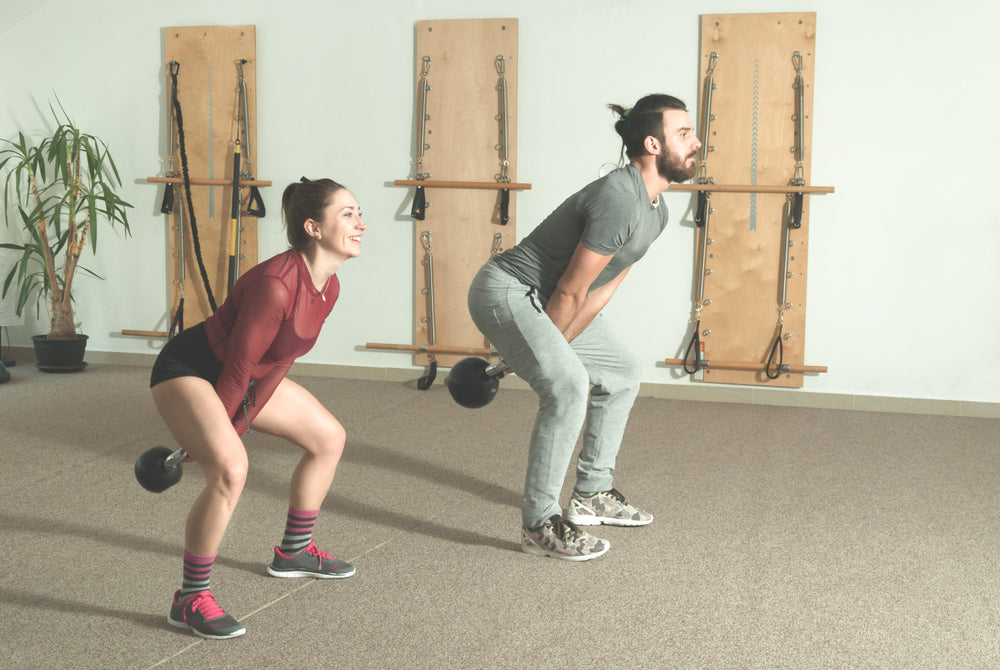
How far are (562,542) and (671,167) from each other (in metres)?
0.99

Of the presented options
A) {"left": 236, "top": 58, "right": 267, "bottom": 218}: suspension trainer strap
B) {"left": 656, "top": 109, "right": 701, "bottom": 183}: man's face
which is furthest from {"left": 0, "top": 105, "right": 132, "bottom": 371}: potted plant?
{"left": 656, "top": 109, "right": 701, "bottom": 183}: man's face

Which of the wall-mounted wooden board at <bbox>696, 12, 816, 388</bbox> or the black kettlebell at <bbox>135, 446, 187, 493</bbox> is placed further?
the wall-mounted wooden board at <bbox>696, 12, 816, 388</bbox>

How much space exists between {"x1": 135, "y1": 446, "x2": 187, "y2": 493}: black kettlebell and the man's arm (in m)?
0.98

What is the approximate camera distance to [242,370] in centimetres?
190

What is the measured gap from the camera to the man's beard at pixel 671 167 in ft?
7.93

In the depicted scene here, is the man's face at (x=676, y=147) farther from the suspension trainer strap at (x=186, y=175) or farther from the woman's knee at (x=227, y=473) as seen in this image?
the suspension trainer strap at (x=186, y=175)

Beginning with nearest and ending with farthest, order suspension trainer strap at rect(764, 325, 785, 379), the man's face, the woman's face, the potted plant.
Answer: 1. the woman's face
2. the man's face
3. suspension trainer strap at rect(764, 325, 785, 379)
4. the potted plant

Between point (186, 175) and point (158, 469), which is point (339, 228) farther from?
point (186, 175)

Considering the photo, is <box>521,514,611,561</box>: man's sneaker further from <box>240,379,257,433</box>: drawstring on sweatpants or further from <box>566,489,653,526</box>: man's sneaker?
<box>240,379,257,433</box>: drawstring on sweatpants

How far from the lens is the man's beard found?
7.93 feet

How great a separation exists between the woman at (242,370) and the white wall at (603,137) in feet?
9.68

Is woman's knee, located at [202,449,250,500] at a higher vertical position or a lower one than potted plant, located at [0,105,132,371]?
lower

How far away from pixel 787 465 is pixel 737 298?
1.43 metres

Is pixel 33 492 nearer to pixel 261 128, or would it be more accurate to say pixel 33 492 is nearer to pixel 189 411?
pixel 189 411
